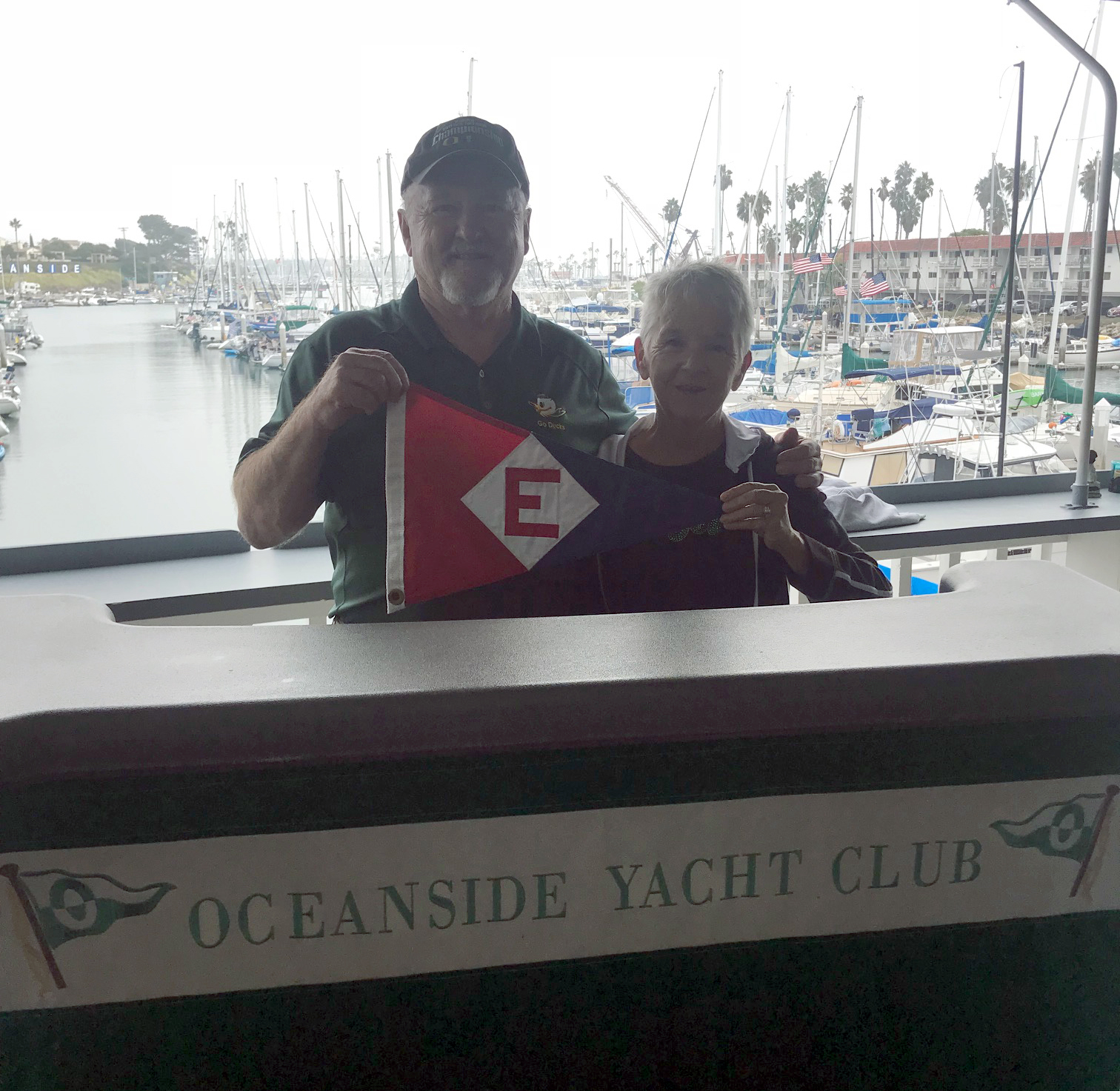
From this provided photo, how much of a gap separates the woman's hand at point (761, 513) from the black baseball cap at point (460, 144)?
831 mm

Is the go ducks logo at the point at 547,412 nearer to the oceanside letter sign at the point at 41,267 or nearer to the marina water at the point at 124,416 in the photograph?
the marina water at the point at 124,416

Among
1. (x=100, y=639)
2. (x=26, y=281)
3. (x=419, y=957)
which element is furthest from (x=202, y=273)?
(x=419, y=957)

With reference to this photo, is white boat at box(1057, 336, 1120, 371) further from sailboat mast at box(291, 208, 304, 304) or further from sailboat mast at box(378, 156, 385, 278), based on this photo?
sailboat mast at box(291, 208, 304, 304)

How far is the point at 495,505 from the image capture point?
1.45 m

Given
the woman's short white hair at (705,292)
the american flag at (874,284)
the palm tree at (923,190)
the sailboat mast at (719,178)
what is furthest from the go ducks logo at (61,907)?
the american flag at (874,284)

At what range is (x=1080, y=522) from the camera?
10.3 feet

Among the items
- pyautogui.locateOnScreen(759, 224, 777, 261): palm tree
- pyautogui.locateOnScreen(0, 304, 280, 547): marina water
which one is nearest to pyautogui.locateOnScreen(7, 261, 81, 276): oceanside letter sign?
pyautogui.locateOnScreen(0, 304, 280, 547): marina water

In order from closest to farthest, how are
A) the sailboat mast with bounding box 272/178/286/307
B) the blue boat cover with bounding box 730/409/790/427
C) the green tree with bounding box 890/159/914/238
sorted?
the sailboat mast with bounding box 272/178/286/307, the blue boat cover with bounding box 730/409/790/427, the green tree with bounding box 890/159/914/238

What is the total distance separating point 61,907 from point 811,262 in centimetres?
562

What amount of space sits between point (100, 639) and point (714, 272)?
1123 mm

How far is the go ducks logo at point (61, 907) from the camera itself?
2.58 ft

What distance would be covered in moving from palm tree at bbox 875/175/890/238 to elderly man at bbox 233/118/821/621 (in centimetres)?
421

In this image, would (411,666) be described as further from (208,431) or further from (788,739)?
(208,431)

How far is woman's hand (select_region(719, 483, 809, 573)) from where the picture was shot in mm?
1452
